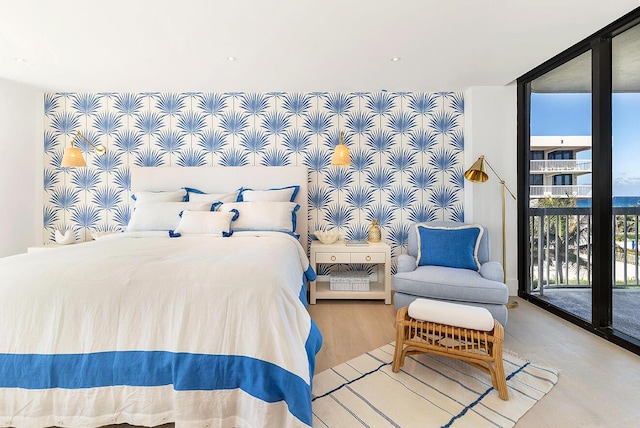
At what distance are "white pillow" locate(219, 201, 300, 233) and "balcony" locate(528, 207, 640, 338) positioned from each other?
2.55 m

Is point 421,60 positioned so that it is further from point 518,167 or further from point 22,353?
point 22,353

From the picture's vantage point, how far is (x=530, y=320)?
270 cm

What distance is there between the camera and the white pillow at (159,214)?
9.78 ft

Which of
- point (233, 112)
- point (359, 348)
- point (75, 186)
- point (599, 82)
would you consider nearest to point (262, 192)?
point (233, 112)

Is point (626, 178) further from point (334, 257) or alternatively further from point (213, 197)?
point (213, 197)

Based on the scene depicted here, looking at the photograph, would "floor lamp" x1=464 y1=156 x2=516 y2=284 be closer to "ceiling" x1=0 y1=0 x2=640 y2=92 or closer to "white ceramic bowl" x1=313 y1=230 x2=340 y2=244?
"ceiling" x1=0 y1=0 x2=640 y2=92

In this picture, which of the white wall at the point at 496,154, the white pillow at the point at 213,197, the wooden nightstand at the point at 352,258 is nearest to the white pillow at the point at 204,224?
the white pillow at the point at 213,197

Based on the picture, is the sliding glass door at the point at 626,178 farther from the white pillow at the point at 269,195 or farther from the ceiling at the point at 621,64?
the white pillow at the point at 269,195

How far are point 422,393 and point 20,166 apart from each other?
14.5 ft

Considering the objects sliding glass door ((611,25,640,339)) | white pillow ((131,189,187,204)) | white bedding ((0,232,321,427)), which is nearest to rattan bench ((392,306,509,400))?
white bedding ((0,232,321,427))

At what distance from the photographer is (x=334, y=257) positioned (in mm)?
3188

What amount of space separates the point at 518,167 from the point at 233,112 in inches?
127

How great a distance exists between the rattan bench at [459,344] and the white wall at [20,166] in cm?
405

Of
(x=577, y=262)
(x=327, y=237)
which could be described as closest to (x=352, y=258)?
(x=327, y=237)
